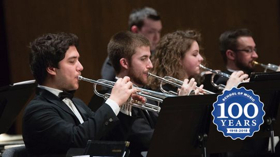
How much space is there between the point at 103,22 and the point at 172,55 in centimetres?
208

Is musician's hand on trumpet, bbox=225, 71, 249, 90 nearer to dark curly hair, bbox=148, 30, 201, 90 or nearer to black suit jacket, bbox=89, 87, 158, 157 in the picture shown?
dark curly hair, bbox=148, 30, 201, 90

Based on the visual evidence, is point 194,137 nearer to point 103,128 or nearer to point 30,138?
point 103,128

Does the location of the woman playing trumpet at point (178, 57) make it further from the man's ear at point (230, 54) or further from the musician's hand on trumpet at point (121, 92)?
the musician's hand on trumpet at point (121, 92)

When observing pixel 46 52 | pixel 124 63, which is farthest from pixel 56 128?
pixel 124 63

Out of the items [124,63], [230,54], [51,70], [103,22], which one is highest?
[103,22]

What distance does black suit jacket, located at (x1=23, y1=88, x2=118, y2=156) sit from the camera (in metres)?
3.35

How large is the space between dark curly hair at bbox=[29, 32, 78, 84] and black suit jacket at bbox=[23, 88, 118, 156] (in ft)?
0.69

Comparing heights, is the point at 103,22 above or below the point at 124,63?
above

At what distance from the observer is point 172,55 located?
459cm

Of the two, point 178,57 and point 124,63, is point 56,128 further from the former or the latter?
point 178,57

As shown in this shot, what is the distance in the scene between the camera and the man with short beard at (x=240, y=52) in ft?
17.9

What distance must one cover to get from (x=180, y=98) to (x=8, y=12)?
11.6 feet

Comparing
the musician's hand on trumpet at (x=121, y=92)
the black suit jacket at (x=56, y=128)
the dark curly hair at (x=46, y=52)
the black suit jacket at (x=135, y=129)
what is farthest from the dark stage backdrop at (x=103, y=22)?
the musician's hand on trumpet at (x=121, y=92)

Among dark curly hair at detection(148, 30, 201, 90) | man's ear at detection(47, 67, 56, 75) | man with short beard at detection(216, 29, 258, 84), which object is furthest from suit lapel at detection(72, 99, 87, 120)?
man with short beard at detection(216, 29, 258, 84)
